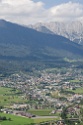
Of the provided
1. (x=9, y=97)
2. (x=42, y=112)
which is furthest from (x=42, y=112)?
(x=9, y=97)

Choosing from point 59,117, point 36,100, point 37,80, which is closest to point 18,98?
point 36,100

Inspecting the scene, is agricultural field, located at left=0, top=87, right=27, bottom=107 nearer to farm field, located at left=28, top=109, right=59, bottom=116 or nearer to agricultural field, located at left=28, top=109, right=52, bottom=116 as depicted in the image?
farm field, located at left=28, top=109, right=59, bottom=116

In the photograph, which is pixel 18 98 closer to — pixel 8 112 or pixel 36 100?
pixel 36 100

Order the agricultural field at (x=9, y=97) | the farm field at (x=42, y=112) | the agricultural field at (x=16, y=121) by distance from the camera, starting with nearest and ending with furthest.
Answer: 1. the agricultural field at (x=16, y=121)
2. the farm field at (x=42, y=112)
3. the agricultural field at (x=9, y=97)

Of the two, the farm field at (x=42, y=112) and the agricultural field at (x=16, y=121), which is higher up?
the agricultural field at (x=16, y=121)

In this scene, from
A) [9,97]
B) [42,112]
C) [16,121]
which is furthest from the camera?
[9,97]

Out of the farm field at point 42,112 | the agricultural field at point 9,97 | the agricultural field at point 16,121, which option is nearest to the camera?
the agricultural field at point 16,121

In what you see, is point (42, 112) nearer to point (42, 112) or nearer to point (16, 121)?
point (42, 112)

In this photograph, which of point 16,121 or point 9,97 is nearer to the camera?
point 16,121

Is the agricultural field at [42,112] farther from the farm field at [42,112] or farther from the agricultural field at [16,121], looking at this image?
the agricultural field at [16,121]

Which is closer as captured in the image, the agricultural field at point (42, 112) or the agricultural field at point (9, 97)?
the agricultural field at point (42, 112)

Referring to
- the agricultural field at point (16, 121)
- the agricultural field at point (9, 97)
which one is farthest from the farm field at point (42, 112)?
Result: the agricultural field at point (9, 97)
